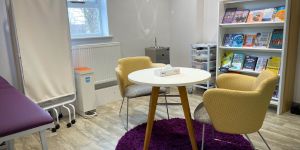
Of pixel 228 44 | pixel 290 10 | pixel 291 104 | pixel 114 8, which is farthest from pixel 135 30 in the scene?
pixel 291 104

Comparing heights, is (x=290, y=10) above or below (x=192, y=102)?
above

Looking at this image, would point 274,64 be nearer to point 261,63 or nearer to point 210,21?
point 261,63

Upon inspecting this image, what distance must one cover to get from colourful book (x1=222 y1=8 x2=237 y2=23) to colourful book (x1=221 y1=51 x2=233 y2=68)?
52 cm

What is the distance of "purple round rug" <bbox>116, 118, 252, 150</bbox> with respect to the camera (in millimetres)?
2361

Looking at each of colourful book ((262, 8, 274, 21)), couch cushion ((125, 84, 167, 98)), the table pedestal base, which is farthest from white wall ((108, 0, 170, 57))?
the table pedestal base

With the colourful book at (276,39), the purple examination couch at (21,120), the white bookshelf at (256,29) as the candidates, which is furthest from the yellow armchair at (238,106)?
the colourful book at (276,39)

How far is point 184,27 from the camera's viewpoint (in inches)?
176

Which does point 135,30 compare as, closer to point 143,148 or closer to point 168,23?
point 168,23

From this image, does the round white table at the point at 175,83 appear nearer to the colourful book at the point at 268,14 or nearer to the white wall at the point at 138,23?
the colourful book at the point at 268,14

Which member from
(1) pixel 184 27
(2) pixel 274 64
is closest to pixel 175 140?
→ (2) pixel 274 64

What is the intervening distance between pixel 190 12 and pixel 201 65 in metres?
0.99

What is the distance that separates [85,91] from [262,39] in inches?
99.5

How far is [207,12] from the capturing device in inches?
166

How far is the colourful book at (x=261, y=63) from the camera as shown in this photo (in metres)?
3.38
